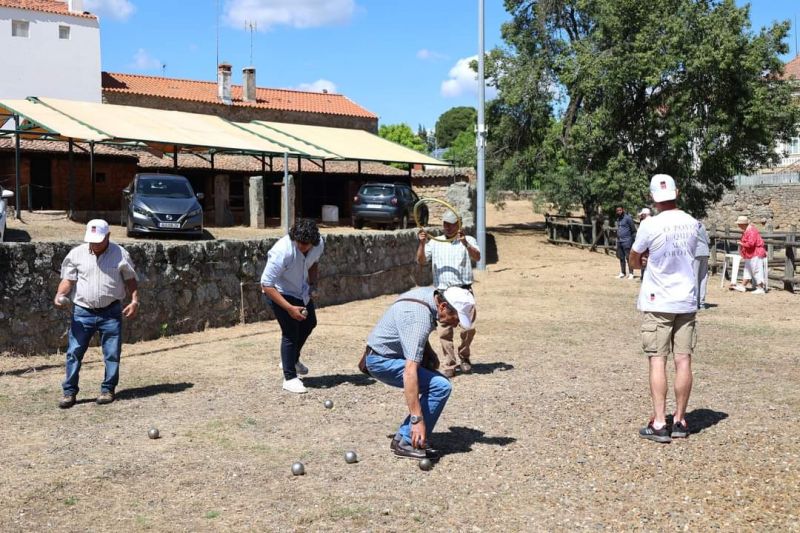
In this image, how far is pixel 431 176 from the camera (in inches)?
1435

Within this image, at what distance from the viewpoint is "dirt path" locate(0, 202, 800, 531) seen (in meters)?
4.85

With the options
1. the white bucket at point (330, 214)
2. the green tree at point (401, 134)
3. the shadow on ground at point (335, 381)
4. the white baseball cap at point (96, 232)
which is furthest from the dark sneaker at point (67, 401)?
the green tree at point (401, 134)

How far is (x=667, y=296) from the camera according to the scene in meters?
6.24

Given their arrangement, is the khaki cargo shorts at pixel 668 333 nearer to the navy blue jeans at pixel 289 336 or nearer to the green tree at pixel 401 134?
the navy blue jeans at pixel 289 336

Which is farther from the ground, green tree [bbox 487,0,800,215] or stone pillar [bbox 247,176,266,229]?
green tree [bbox 487,0,800,215]

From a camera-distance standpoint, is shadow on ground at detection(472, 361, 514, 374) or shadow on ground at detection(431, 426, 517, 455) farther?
shadow on ground at detection(472, 361, 514, 374)

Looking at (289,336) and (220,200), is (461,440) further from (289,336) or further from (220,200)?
(220,200)

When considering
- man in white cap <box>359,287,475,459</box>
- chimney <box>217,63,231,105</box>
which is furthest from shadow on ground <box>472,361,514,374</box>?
chimney <box>217,63,231,105</box>

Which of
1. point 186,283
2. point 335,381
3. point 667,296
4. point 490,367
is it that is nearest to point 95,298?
point 335,381

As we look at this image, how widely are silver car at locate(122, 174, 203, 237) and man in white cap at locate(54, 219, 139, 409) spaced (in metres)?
11.3

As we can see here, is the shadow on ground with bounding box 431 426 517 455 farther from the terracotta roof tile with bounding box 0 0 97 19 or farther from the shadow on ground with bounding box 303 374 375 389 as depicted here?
the terracotta roof tile with bounding box 0 0 97 19

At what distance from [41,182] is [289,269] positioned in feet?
77.3

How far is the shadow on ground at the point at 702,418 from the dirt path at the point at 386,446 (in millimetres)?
25

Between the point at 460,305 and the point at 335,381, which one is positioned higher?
the point at 460,305
